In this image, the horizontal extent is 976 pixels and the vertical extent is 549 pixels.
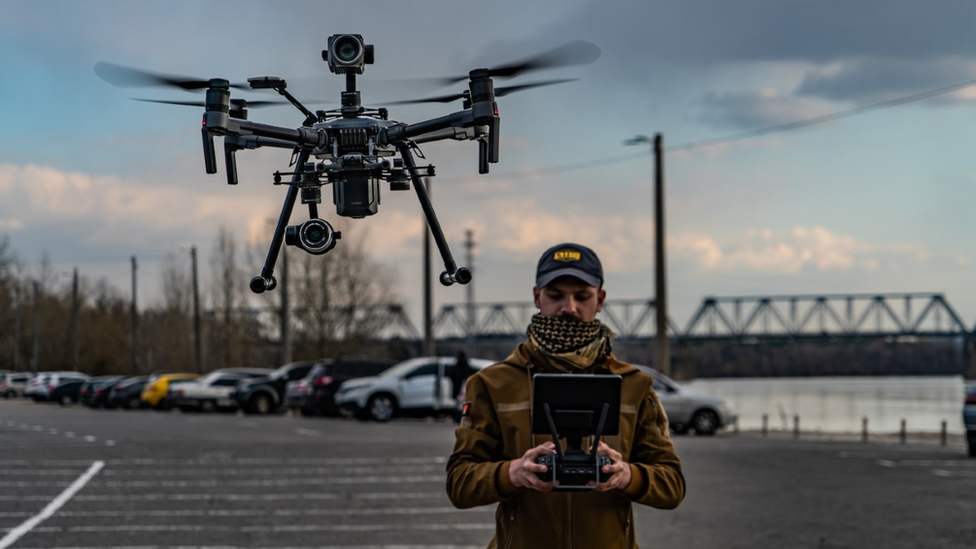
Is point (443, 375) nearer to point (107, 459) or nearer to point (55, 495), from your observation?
point (107, 459)

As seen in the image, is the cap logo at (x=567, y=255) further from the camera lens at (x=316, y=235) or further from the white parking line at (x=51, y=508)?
the white parking line at (x=51, y=508)

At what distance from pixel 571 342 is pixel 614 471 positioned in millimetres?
524

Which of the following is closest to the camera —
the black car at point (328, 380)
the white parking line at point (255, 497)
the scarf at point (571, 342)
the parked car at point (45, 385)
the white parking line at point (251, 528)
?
the scarf at point (571, 342)

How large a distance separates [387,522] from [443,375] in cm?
2053

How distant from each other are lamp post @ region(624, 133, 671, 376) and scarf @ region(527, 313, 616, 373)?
111 feet

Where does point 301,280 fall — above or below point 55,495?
above

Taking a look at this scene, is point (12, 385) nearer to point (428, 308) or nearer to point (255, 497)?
point (428, 308)

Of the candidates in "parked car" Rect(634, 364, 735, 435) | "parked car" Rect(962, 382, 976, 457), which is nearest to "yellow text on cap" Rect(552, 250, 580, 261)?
"parked car" Rect(962, 382, 976, 457)

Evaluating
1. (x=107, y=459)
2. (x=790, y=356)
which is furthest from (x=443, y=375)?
(x=790, y=356)

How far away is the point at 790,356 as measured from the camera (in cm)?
14475

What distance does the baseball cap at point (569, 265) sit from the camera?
3.68m

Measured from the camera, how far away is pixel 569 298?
12.1ft

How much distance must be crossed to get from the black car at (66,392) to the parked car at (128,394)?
12.8m

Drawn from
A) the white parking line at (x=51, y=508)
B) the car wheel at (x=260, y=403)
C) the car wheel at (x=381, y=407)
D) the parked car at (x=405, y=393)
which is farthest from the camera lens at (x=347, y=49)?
the car wheel at (x=260, y=403)
